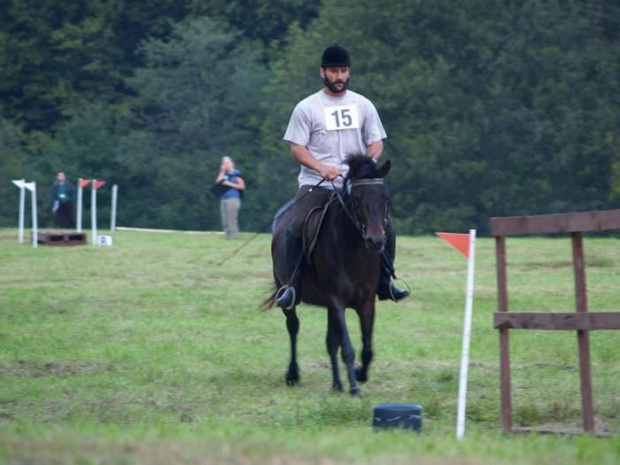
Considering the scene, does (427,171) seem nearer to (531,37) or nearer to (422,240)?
(531,37)

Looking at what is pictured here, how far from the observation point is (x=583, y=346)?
8.62 m

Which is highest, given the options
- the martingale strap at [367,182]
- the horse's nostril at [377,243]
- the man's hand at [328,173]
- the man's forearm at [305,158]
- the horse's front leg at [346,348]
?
the man's forearm at [305,158]

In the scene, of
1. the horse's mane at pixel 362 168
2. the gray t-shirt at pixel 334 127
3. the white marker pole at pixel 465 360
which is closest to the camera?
the white marker pole at pixel 465 360

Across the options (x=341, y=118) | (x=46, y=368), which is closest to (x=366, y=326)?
(x=341, y=118)

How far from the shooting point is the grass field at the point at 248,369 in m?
7.06

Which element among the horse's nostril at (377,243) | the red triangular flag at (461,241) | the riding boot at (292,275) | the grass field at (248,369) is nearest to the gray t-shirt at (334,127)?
the riding boot at (292,275)

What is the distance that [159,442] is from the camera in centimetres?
699

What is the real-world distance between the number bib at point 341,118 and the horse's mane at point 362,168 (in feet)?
1.80

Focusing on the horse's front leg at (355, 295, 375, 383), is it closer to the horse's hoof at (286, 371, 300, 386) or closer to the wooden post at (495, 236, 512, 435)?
the horse's hoof at (286, 371, 300, 386)

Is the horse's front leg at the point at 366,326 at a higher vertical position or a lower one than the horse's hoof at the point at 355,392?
higher

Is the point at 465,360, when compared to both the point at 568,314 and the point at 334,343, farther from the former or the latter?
the point at 334,343

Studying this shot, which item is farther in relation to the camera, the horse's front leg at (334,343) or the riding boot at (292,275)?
the riding boot at (292,275)

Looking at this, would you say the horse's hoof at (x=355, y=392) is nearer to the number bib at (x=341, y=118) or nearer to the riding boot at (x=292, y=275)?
the riding boot at (x=292, y=275)

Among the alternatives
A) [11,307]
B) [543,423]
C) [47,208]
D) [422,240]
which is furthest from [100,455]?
[47,208]
